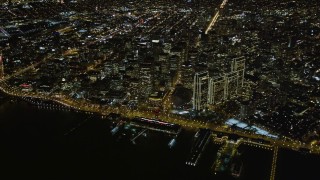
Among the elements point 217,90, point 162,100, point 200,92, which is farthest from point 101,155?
point 217,90

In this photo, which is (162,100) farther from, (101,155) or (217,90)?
(101,155)

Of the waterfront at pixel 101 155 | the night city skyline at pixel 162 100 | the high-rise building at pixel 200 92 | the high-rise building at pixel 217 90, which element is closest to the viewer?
the waterfront at pixel 101 155

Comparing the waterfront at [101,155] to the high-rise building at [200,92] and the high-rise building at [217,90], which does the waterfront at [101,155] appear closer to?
the high-rise building at [200,92]

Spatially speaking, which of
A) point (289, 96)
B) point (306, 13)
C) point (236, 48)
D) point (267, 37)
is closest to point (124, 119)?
point (289, 96)

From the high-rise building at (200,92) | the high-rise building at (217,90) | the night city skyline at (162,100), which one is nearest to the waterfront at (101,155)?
the night city skyline at (162,100)

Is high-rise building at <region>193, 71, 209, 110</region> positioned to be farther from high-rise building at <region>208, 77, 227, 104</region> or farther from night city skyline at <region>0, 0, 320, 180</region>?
high-rise building at <region>208, 77, 227, 104</region>

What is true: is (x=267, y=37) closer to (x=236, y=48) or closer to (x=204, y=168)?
(x=236, y=48)
